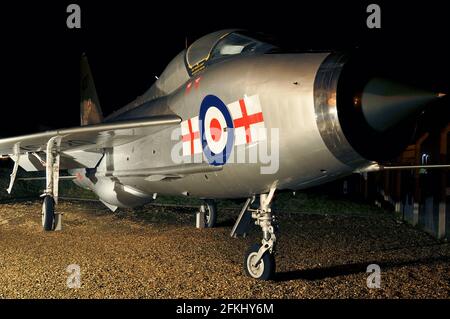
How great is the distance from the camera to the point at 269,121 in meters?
4.67

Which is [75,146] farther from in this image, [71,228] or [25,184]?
[25,184]

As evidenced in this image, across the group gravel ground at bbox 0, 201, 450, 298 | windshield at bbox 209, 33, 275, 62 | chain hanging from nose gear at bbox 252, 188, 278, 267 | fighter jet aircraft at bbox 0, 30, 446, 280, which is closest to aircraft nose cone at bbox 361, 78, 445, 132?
fighter jet aircraft at bbox 0, 30, 446, 280

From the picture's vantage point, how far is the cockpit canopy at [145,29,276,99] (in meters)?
5.74

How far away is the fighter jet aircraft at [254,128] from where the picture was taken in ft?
13.4

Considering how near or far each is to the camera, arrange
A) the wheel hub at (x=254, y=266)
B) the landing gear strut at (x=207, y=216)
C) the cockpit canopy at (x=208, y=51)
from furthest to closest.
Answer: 1. the landing gear strut at (x=207, y=216)
2. the wheel hub at (x=254, y=266)
3. the cockpit canopy at (x=208, y=51)

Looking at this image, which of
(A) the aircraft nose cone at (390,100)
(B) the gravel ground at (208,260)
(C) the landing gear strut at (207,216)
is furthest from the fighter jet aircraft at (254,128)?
(C) the landing gear strut at (207,216)

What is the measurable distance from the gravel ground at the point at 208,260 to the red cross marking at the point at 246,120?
2103mm

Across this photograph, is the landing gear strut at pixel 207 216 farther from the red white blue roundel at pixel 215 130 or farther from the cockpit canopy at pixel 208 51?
the red white blue roundel at pixel 215 130

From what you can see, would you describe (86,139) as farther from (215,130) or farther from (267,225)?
(267,225)

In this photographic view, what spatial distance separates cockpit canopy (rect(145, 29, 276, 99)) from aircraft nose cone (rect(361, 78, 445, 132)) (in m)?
1.73

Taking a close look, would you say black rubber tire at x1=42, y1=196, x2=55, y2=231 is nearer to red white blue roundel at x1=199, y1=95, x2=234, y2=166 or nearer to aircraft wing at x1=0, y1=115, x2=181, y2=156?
aircraft wing at x1=0, y1=115, x2=181, y2=156

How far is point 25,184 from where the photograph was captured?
26500 mm

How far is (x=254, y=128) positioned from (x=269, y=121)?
0.22 metres
